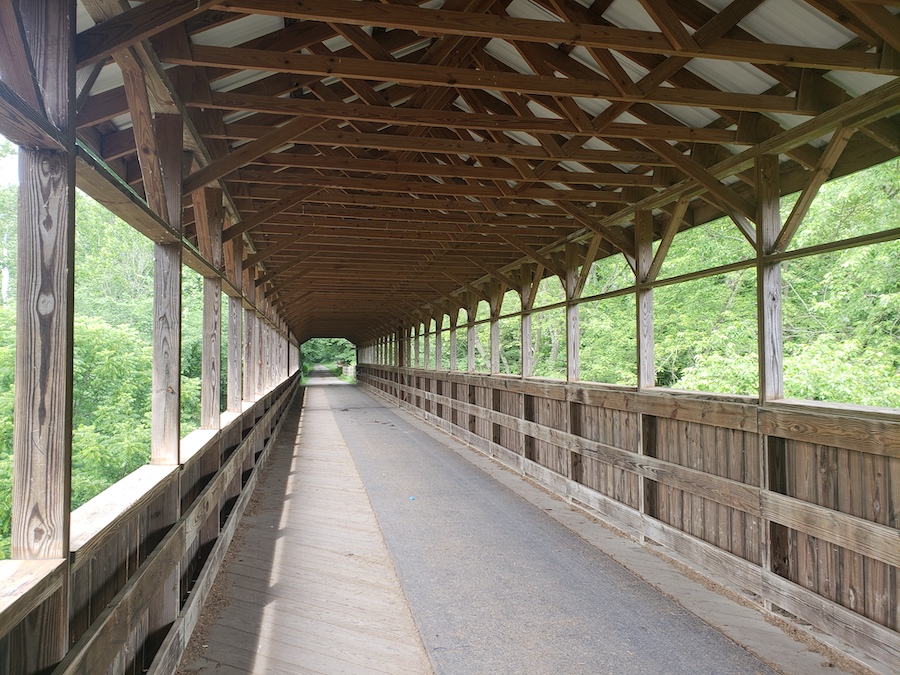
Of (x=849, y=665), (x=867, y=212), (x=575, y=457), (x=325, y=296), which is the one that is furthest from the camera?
(x=325, y=296)

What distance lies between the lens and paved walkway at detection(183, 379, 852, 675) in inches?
140

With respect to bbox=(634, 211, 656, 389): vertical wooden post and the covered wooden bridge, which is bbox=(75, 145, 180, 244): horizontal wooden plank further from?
bbox=(634, 211, 656, 389): vertical wooden post

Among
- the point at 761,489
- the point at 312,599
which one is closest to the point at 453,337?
the point at 312,599

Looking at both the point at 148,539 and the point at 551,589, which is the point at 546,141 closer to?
the point at 551,589

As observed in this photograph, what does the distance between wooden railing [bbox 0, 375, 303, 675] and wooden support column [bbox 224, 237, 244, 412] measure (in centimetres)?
223

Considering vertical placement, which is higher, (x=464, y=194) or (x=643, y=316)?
(x=464, y=194)

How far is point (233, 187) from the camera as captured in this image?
6.82m

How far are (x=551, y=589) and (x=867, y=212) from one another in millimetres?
12783

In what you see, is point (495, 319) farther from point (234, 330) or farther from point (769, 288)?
point (769, 288)

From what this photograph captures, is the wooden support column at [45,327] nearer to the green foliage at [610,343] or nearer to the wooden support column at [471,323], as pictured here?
the wooden support column at [471,323]

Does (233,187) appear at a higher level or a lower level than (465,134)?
lower

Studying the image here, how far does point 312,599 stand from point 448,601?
971mm

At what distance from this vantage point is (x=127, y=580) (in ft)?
9.32

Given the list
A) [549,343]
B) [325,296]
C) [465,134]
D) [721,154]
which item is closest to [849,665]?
[721,154]
